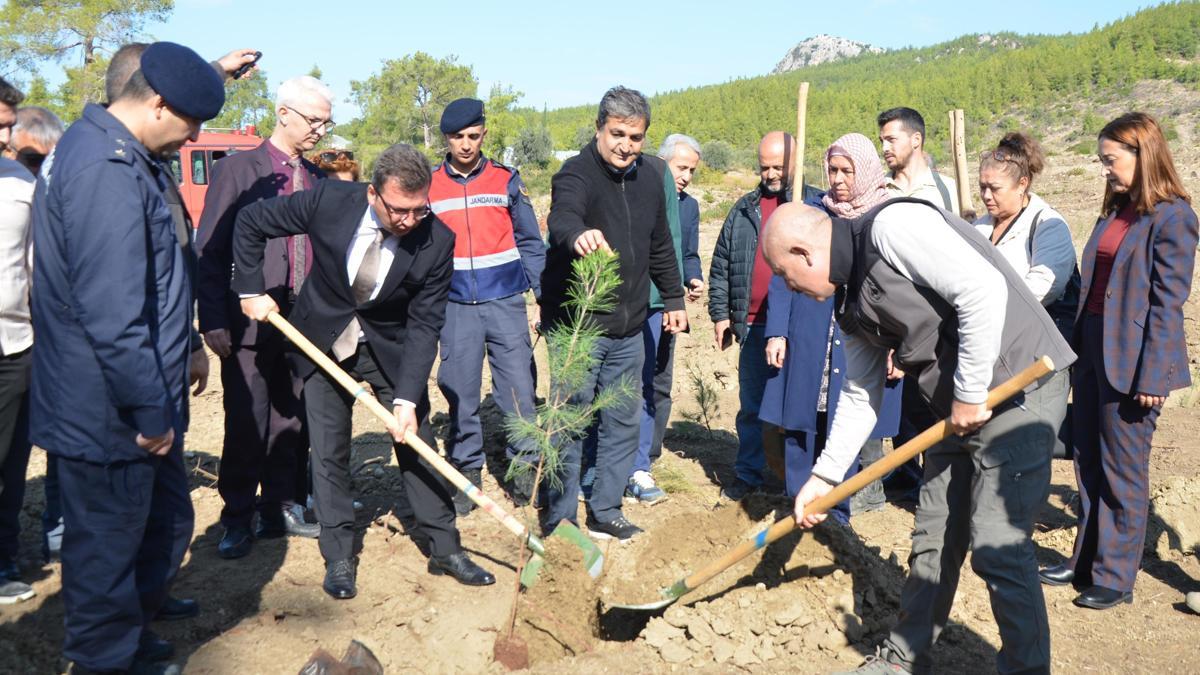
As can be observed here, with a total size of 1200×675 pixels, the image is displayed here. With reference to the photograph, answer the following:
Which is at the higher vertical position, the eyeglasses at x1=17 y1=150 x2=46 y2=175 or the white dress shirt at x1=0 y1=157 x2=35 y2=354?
the eyeglasses at x1=17 y1=150 x2=46 y2=175

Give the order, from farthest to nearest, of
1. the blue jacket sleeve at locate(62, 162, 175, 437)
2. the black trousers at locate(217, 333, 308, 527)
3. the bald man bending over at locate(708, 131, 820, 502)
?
the bald man bending over at locate(708, 131, 820, 502)
the black trousers at locate(217, 333, 308, 527)
the blue jacket sleeve at locate(62, 162, 175, 437)

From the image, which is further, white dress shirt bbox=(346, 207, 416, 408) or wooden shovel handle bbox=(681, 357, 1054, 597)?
white dress shirt bbox=(346, 207, 416, 408)

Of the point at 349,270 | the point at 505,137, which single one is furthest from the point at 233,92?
the point at 349,270

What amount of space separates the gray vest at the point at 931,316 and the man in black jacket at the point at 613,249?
1558 millimetres

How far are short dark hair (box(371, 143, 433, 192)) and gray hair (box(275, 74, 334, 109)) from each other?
1030 mm

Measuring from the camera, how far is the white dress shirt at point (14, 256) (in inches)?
141

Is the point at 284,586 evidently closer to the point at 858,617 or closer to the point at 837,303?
the point at 858,617

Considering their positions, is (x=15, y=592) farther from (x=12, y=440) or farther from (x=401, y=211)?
(x=401, y=211)

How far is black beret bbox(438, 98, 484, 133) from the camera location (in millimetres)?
4645

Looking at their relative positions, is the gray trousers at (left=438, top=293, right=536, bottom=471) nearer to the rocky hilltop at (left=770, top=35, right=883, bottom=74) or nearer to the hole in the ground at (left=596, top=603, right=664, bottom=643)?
the hole in the ground at (left=596, top=603, right=664, bottom=643)

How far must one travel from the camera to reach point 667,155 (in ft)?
19.2

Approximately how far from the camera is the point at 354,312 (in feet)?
12.4

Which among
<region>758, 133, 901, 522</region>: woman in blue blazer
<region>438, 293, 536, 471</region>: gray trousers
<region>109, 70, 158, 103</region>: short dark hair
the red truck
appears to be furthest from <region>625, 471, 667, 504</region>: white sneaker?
the red truck

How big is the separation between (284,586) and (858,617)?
2.51 meters
